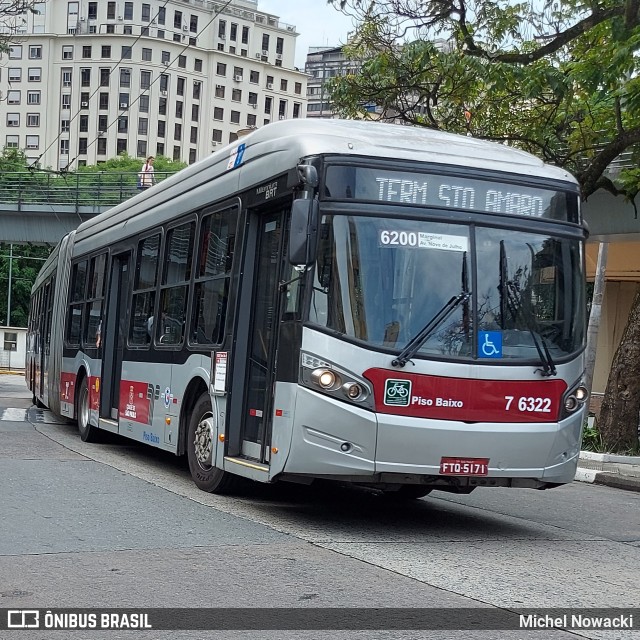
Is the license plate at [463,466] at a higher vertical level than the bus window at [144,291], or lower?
lower

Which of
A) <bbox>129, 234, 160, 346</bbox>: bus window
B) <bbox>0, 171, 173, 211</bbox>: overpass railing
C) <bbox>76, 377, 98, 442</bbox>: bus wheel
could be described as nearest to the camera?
<bbox>129, 234, 160, 346</bbox>: bus window

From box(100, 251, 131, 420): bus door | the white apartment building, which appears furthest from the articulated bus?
the white apartment building

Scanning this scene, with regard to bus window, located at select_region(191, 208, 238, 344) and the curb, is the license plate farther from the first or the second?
the curb

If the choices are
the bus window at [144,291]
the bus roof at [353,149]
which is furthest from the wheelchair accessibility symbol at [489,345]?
the bus window at [144,291]

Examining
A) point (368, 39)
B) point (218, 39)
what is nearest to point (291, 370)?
point (368, 39)

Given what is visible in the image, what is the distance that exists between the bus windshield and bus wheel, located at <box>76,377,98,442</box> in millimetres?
8491

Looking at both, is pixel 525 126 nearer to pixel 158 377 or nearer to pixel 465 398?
pixel 158 377

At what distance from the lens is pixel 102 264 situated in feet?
52.5

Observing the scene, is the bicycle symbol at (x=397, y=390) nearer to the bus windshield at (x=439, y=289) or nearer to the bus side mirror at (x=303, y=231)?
the bus windshield at (x=439, y=289)

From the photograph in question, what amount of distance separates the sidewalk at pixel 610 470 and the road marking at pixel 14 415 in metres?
10.5

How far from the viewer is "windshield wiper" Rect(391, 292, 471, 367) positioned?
8344 millimetres

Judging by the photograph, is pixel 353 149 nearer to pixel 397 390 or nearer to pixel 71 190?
pixel 397 390

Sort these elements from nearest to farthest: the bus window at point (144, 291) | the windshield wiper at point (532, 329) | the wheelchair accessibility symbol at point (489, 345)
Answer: the wheelchair accessibility symbol at point (489, 345)
the windshield wiper at point (532, 329)
the bus window at point (144, 291)

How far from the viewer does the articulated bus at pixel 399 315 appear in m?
8.35
